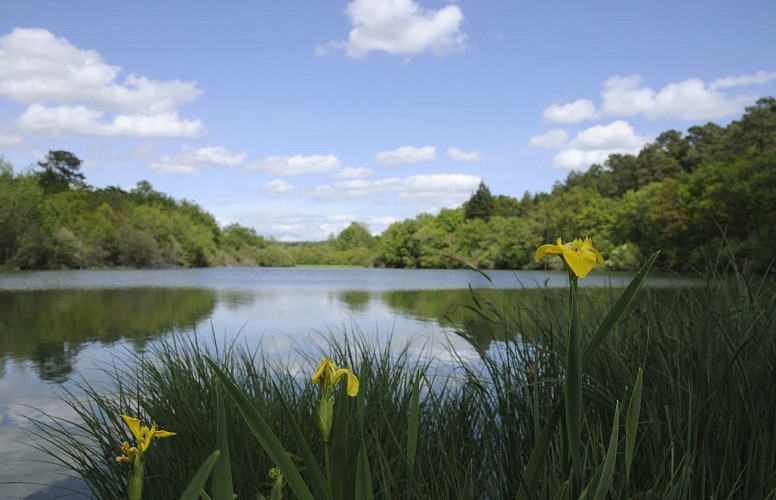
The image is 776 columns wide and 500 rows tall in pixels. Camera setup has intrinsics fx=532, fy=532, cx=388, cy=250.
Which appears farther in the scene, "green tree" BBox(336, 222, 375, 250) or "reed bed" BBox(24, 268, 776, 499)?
"green tree" BBox(336, 222, 375, 250)

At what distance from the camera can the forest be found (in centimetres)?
2509

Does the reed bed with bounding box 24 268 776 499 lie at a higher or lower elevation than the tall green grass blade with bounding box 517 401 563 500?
lower

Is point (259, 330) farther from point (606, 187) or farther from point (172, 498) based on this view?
point (606, 187)

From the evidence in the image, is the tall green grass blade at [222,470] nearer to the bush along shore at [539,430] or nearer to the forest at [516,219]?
the bush along shore at [539,430]

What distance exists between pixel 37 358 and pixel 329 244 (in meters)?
83.8

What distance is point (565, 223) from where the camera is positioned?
139 ft

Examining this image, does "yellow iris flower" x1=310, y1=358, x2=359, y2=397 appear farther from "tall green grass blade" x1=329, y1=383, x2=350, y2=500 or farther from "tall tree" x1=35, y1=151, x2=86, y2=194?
"tall tree" x1=35, y1=151, x2=86, y2=194

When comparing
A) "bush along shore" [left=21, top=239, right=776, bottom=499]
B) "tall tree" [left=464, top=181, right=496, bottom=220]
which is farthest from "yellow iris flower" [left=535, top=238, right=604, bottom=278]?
"tall tree" [left=464, top=181, right=496, bottom=220]

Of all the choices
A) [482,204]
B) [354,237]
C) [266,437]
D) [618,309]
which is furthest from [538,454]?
[354,237]

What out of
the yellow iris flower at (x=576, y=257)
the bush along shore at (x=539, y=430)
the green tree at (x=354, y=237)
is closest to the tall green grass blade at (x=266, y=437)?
the bush along shore at (x=539, y=430)

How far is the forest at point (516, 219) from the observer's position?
25094 millimetres

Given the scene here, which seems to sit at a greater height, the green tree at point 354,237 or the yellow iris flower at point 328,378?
the green tree at point 354,237

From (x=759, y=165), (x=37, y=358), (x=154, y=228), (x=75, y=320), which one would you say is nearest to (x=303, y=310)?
(x=75, y=320)

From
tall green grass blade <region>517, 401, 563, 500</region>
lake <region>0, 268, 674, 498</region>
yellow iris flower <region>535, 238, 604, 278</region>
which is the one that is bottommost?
lake <region>0, 268, 674, 498</region>
